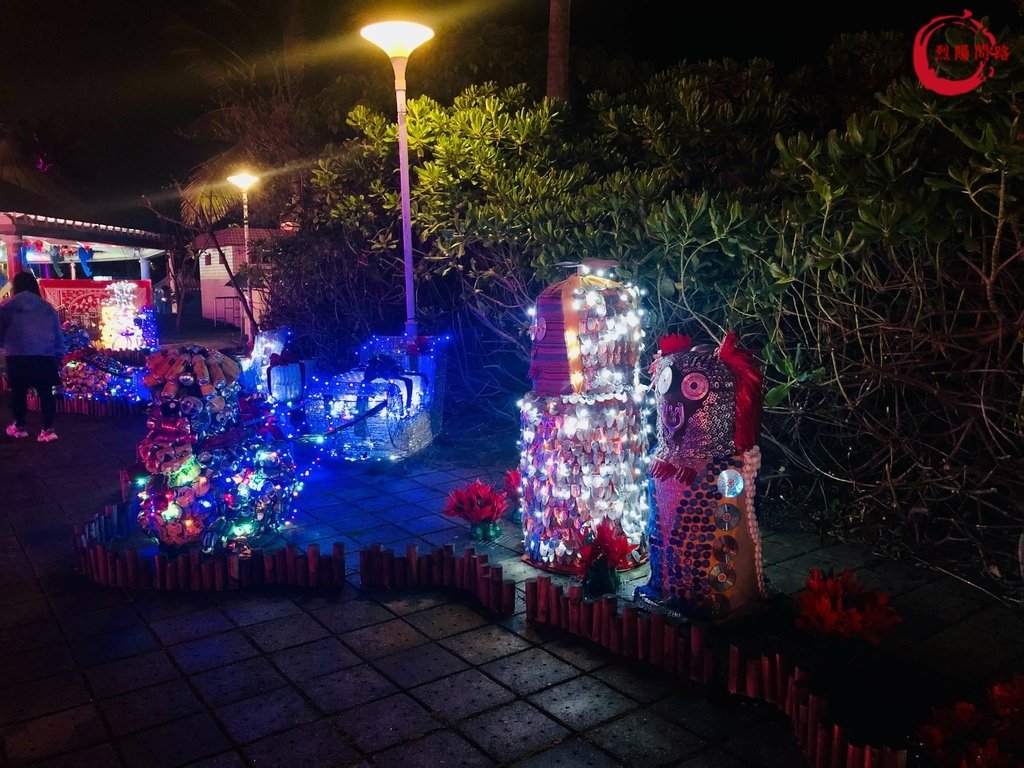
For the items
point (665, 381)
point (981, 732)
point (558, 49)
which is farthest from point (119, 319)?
point (981, 732)

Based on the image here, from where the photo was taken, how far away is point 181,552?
5590mm

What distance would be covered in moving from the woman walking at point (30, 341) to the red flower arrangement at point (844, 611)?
944 cm

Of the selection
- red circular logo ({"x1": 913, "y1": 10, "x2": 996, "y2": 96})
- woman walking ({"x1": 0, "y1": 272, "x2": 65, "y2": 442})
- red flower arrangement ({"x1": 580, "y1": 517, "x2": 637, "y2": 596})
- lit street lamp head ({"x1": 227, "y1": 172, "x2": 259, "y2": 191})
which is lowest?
red flower arrangement ({"x1": 580, "y1": 517, "x2": 637, "y2": 596})

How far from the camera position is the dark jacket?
926cm

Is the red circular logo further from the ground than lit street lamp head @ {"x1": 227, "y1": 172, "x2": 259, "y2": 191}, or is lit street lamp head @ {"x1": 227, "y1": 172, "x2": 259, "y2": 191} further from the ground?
lit street lamp head @ {"x1": 227, "y1": 172, "x2": 259, "y2": 191}

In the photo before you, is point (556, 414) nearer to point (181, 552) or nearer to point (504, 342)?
point (181, 552)

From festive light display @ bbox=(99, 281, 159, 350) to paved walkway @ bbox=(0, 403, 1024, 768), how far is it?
1082cm

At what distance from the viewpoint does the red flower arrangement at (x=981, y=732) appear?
2.82 m

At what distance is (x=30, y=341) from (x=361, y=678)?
25.9 ft

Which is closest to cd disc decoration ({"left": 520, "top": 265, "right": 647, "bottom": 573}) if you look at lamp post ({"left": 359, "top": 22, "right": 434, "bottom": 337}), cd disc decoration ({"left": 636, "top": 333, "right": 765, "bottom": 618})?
cd disc decoration ({"left": 636, "top": 333, "right": 765, "bottom": 618})

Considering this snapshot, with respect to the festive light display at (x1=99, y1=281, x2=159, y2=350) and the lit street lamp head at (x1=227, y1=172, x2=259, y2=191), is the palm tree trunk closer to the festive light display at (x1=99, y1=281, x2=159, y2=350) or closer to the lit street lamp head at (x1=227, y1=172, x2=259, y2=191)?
the lit street lamp head at (x1=227, y1=172, x2=259, y2=191)

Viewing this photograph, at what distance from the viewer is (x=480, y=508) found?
5992mm

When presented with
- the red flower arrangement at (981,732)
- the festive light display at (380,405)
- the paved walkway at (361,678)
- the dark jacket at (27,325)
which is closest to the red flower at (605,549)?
the paved walkway at (361,678)

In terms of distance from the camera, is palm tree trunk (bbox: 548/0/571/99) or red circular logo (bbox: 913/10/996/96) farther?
palm tree trunk (bbox: 548/0/571/99)
